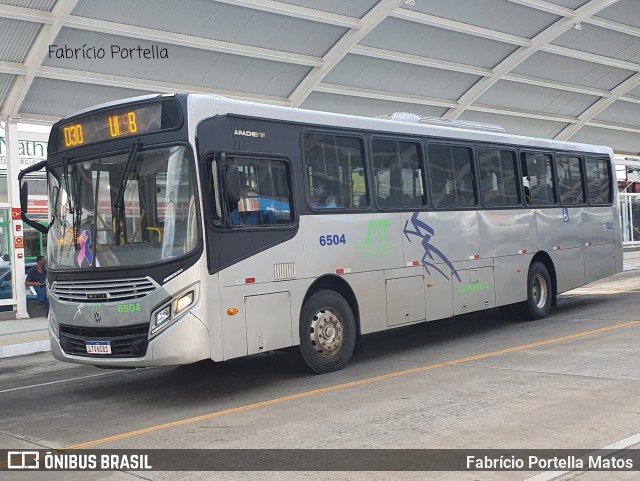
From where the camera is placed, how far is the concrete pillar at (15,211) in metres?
18.5

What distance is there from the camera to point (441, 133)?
12000mm

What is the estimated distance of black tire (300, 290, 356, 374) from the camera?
940 centimetres

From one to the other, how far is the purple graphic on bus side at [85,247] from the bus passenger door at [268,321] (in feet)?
5.93

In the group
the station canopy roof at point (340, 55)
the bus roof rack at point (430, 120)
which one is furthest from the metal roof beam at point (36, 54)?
the bus roof rack at point (430, 120)

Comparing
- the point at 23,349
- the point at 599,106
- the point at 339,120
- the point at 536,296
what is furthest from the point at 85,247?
the point at 599,106

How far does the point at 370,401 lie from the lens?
309 inches

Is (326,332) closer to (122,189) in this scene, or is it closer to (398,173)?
(398,173)

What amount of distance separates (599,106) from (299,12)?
16.3m

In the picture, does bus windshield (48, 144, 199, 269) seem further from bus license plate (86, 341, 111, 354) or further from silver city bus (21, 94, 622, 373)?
bus license plate (86, 341, 111, 354)

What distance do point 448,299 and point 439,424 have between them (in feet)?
16.7

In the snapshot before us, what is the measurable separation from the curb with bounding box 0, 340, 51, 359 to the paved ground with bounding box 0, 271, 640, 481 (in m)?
1.62

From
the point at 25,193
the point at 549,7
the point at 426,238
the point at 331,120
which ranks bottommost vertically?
the point at 426,238

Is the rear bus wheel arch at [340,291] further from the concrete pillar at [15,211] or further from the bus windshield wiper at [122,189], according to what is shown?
the concrete pillar at [15,211]

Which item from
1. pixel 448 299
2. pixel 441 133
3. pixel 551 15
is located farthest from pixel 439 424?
pixel 551 15
